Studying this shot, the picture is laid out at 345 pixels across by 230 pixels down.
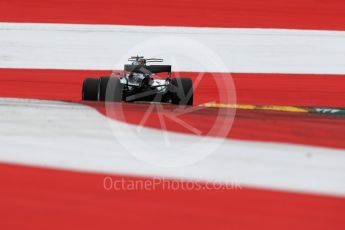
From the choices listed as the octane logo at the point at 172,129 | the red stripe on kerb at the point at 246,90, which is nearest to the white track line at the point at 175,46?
the red stripe on kerb at the point at 246,90

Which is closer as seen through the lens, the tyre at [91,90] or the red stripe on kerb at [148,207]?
the red stripe on kerb at [148,207]

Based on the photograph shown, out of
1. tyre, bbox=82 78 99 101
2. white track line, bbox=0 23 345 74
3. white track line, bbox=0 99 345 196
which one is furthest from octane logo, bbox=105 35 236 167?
white track line, bbox=0 23 345 74

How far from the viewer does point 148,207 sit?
9.59 ft

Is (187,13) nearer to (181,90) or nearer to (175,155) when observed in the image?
(181,90)

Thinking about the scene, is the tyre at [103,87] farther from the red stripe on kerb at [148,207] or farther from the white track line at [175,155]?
the red stripe on kerb at [148,207]

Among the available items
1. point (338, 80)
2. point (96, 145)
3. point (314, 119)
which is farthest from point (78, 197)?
point (338, 80)

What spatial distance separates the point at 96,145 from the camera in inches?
152

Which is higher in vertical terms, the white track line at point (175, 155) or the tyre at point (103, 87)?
the tyre at point (103, 87)

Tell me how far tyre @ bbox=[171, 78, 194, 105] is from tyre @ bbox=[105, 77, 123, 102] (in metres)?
0.50

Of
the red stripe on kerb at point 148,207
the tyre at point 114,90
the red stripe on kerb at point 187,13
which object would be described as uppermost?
the red stripe on kerb at point 187,13

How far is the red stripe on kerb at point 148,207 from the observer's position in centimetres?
274

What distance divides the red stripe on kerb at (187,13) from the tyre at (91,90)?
2.58 metres

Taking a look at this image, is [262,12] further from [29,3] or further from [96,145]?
[96,145]

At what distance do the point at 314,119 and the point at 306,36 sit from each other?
336 centimetres
